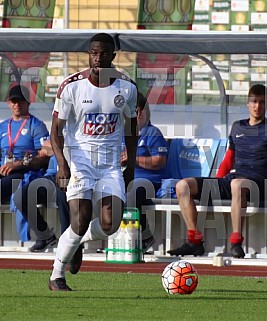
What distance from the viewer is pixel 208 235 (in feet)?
52.0

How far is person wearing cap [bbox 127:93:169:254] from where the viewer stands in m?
15.4

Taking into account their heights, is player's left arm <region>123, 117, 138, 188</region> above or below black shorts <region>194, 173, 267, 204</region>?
above

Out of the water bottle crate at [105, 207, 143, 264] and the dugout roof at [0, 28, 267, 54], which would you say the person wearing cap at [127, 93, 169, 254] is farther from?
the dugout roof at [0, 28, 267, 54]

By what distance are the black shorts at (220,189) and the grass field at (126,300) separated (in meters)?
2.23

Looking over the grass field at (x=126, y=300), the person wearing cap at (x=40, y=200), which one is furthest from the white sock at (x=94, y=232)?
the person wearing cap at (x=40, y=200)

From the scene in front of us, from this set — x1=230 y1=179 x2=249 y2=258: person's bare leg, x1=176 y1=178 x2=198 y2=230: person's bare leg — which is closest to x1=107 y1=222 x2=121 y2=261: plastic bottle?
x1=176 y1=178 x2=198 y2=230: person's bare leg

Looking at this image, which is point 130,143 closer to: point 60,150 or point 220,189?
point 60,150

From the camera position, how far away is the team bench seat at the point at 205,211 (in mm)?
15414

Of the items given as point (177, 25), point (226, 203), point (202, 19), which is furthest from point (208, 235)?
point (202, 19)

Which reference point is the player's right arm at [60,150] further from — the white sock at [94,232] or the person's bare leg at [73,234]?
the white sock at [94,232]

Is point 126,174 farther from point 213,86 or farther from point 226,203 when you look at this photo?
point 213,86

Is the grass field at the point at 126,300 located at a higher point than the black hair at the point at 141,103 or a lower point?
lower

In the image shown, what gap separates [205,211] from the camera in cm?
1530

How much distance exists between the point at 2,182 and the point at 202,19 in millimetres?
9978
